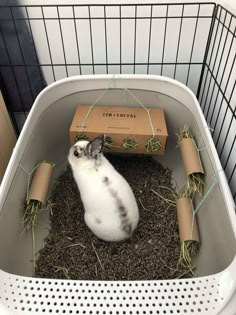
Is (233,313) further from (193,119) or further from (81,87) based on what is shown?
(81,87)

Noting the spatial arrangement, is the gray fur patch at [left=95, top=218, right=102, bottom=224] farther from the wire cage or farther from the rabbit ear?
the wire cage

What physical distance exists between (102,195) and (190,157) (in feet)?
1.59

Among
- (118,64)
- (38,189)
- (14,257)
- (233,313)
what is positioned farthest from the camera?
(118,64)

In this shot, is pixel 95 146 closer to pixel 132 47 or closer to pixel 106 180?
pixel 106 180

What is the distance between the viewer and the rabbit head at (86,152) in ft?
4.31

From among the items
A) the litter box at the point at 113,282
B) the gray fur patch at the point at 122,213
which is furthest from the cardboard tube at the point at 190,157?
the gray fur patch at the point at 122,213

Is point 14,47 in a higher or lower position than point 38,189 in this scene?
higher

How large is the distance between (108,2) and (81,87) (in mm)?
516

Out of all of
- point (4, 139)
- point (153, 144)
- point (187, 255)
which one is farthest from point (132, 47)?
point (187, 255)

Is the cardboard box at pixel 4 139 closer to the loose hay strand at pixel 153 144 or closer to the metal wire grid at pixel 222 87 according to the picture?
the loose hay strand at pixel 153 144

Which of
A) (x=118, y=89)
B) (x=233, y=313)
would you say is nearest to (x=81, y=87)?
(x=118, y=89)

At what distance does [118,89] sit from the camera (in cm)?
173

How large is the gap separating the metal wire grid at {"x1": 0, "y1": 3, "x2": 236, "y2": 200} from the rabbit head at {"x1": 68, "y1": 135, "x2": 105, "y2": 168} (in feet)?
2.23

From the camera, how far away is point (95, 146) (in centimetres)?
132
